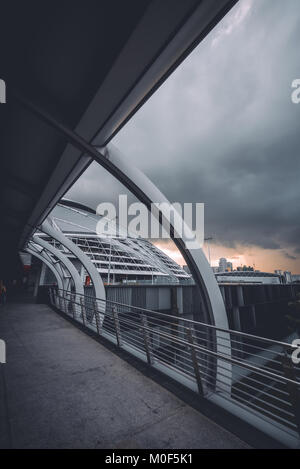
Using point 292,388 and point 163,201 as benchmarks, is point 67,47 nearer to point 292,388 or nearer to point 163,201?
point 163,201

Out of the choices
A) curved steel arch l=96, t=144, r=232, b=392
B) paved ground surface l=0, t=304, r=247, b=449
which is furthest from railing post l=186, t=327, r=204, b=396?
curved steel arch l=96, t=144, r=232, b=392

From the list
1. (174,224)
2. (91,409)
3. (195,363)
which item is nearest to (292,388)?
(195,363)

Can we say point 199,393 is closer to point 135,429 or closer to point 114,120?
point 135,429

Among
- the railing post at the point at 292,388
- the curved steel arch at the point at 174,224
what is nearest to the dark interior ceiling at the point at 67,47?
the curved steel arch at the point at 174,224

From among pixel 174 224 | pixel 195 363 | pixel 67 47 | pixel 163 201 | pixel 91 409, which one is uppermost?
pixel 67 47

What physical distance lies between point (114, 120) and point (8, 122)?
84.4 inches

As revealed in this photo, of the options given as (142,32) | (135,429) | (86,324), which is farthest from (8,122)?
(86,324)

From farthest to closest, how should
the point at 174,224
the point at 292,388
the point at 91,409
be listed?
the point at 174,224
the point at 91,409
the point at 292,388

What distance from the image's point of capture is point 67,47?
2.42 m

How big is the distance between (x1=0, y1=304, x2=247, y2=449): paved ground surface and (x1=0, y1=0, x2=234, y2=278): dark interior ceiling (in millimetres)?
4261

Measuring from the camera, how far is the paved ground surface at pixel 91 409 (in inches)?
95.0

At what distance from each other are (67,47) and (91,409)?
191 inches

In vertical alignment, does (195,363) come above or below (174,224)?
below

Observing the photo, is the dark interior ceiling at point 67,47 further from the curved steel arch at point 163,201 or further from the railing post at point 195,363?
the railing post at point 195,363
